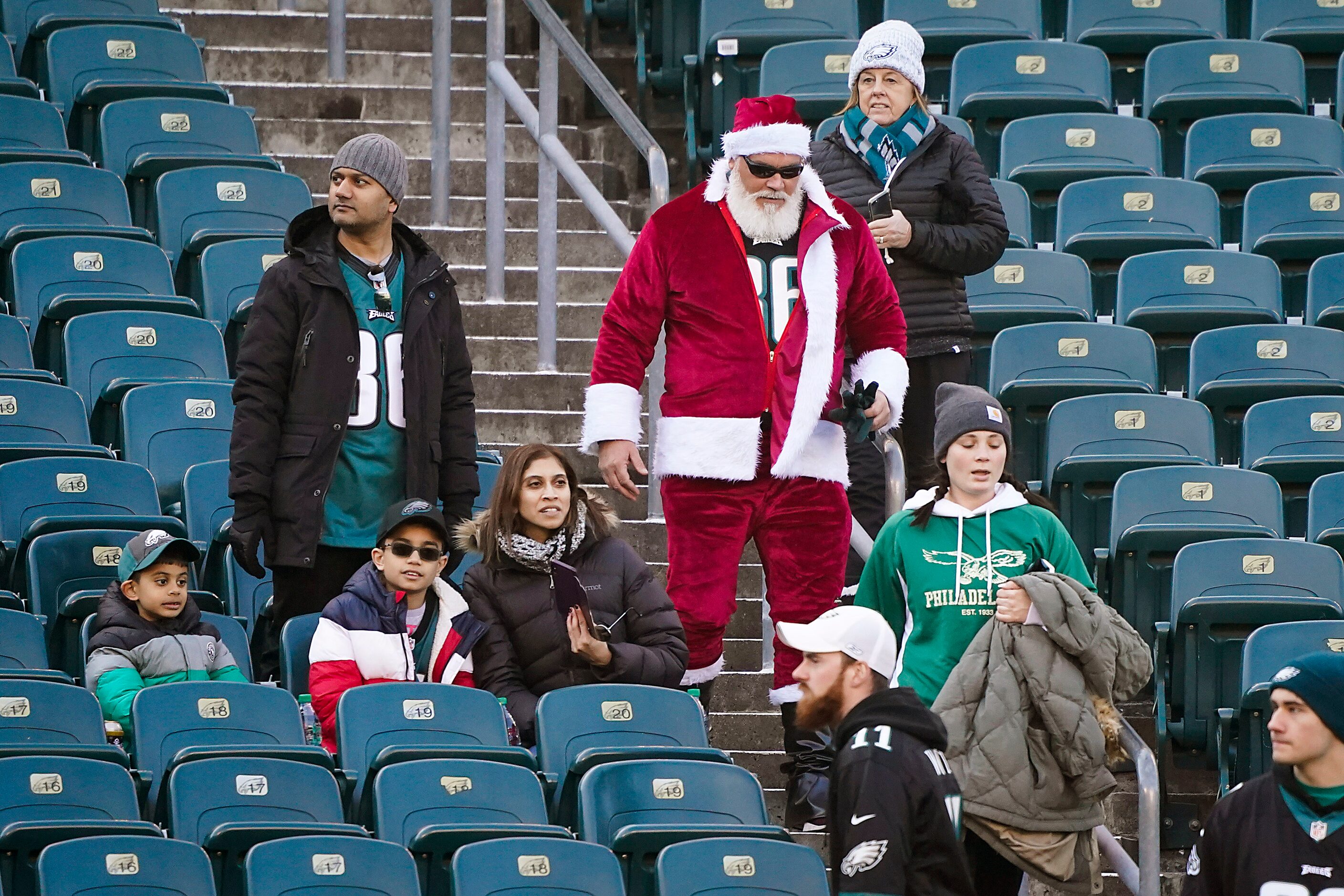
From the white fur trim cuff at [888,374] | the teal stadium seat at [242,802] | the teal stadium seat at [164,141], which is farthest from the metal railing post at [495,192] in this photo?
the teal stadium seat at [242,802]

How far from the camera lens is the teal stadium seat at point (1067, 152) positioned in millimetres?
7859

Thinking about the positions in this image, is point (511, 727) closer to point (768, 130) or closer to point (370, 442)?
point (370, 442)

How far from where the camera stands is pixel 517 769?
191 inches

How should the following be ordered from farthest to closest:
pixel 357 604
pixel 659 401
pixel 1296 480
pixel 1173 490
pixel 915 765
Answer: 1. pixel 1296 480
2. pixel 1173 490
3. pixel 659 401
4. pixel 357 604
5. pixel 915 765

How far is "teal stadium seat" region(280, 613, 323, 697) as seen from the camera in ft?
17.9

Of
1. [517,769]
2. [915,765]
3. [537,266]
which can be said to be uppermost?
[537,266]

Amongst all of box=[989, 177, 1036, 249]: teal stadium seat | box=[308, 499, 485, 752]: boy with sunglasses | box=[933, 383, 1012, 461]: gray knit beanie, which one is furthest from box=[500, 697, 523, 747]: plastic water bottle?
box=[989, 177, 1036, 249]: teal stadium seat

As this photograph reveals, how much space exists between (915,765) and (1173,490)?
2.60 meters

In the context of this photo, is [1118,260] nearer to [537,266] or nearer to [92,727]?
[537,266]

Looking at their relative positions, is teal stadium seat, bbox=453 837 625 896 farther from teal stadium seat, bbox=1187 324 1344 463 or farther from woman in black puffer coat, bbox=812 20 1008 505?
teal stadium seat, bbox=1187 324 1344 463

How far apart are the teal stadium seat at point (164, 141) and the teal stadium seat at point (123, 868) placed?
12.2 ft

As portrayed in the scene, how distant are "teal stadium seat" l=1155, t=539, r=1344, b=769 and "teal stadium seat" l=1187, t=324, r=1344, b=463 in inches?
38.0

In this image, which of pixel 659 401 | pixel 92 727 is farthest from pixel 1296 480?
pixel 92 727

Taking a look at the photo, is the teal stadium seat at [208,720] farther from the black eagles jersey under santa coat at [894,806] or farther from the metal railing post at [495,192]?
the metal railing post at [495,192]
